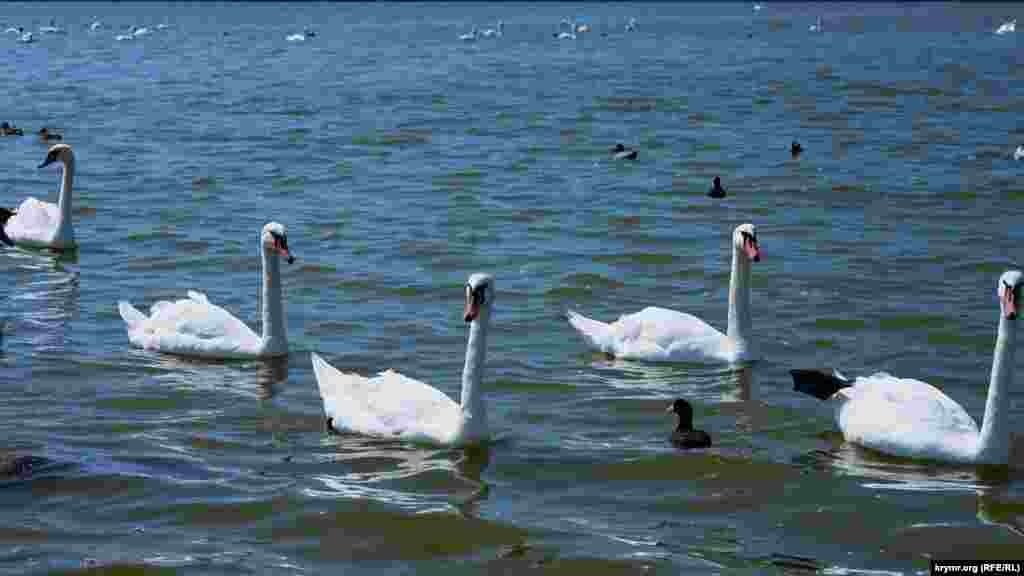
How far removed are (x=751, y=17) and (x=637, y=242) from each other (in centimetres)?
7085

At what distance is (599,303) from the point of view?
14.4 metres

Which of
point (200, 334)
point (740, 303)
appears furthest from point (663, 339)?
point (200, 334)

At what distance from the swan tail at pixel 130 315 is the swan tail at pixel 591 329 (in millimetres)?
3445

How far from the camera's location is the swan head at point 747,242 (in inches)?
480

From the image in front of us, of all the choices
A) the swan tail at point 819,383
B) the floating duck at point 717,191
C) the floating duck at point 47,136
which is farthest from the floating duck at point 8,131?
the swan tail at point 819,383

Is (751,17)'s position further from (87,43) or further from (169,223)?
(169,223)

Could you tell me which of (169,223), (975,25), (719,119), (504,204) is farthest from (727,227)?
(975,25)

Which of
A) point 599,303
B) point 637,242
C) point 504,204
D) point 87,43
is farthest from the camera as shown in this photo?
point 87,43

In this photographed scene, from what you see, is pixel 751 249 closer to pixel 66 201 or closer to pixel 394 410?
pixel 394 410

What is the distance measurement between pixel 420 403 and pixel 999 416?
3497 millimetres

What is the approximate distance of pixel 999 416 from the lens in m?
9.32

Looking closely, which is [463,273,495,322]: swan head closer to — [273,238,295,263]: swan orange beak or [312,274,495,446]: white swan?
[312,274,495,446]: white swan

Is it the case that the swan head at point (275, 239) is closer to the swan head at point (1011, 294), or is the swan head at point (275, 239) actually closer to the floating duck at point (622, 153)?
the swan head at point (1011, 294)

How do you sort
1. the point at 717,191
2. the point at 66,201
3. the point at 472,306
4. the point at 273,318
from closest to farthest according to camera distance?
the point at 472,306 → the point at 273,318 → the point at 66,201 → the point at 717,191
